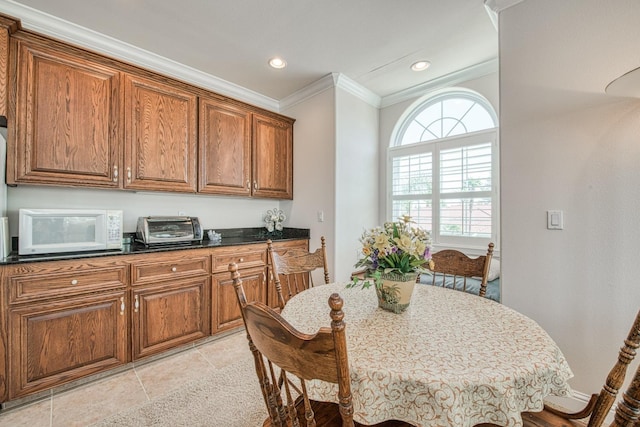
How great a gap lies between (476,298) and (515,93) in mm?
1395

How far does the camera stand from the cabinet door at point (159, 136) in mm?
2266

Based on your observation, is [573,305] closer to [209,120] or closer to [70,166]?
[209,120]

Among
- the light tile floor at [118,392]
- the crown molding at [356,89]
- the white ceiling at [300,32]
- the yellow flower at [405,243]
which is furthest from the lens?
the crown molding at [356,89]

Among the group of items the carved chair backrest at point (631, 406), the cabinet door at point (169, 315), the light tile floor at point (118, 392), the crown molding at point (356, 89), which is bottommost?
the light tile floor at point (118, 392)

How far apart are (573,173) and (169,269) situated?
9.45 feet

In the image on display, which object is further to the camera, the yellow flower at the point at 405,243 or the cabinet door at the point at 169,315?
the cabinet door at the point at 169,315

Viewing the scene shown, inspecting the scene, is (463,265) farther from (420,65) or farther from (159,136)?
(159,136)

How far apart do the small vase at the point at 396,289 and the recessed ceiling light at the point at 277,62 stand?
94.6 inches

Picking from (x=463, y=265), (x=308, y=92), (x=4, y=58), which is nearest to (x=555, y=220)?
(x=463, y=265)

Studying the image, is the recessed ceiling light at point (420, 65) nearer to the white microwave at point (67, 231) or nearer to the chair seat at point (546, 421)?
the chair seat at point (546, 421)

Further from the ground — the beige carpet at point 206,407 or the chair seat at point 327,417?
the chair seat at point 327,417

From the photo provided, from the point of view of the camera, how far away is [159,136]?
2416mm

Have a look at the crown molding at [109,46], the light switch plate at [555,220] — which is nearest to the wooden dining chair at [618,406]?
the light switch plate at [555,220]

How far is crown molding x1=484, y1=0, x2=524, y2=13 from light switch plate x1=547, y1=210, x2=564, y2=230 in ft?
4.62
